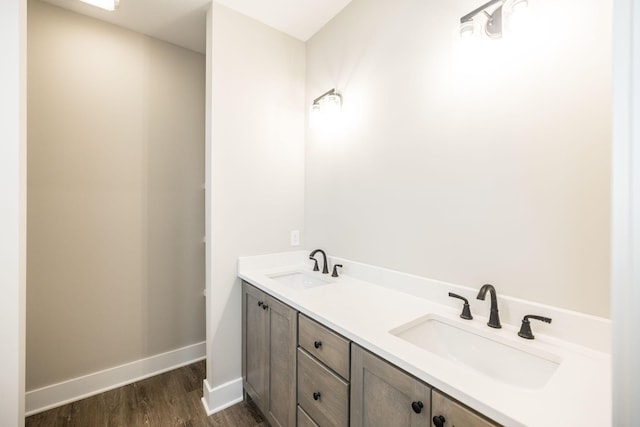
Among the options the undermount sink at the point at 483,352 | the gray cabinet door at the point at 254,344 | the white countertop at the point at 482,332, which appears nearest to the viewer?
the white countertop at the point at 482,332

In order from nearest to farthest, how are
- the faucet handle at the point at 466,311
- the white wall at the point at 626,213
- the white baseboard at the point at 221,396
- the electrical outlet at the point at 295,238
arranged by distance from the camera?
the white wall at the point at 626,213 < the faucet handle at the point at 466,311 < the white baseboard at the point at 221,396 < the electrical outlet at the point at 295,238

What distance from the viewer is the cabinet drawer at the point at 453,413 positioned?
689mm

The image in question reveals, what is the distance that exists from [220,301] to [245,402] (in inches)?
29.6

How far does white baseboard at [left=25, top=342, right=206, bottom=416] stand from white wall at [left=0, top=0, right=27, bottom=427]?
1134 millimetres

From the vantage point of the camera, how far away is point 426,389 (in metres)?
0.81

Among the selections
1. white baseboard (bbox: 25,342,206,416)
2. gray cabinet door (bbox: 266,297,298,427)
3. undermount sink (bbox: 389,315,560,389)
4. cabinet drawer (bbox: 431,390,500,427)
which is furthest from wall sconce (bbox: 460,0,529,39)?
white baseboard (bbox: 25,342,206,416)

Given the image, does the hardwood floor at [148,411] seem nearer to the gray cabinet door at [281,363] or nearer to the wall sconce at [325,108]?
→ the gray cabinet door at [281,363]

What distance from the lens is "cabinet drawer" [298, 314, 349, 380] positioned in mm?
1101

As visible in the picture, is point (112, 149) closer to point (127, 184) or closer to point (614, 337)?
point (127, 184)

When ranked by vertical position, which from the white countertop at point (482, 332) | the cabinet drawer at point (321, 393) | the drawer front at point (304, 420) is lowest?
the drawer front at point (304, 420)

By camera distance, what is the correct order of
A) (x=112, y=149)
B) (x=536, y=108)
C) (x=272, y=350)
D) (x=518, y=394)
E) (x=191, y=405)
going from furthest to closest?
1. (x=112, y=149)
2. (x=191, y=405)
3. (x=272, y=350)
4. (x=536, y=108)
5. (x=518, y=394)

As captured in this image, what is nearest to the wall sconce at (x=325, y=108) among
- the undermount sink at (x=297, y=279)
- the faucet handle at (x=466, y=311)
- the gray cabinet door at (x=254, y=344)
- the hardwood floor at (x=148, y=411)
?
the undermount sink at (x=297, y=279)

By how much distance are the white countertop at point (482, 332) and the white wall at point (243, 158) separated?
0.36 metres

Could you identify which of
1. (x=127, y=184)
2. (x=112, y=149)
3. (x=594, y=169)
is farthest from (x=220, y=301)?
(x=594, y=169)
